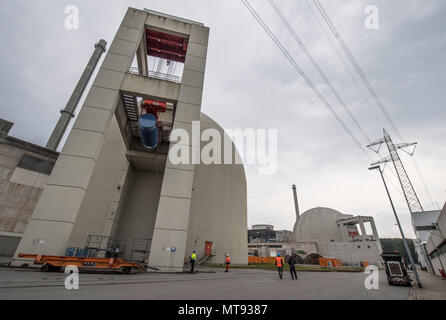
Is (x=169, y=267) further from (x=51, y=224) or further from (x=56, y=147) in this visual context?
(x=56, y=147)

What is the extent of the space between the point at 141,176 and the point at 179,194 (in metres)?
11.8

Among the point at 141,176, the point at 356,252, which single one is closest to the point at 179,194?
the point at 141,176

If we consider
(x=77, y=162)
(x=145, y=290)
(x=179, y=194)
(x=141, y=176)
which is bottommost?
(x=145, y=290)

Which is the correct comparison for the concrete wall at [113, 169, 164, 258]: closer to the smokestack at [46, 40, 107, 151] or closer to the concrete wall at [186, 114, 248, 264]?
the concrete wall at [186, 114, 248, 264]

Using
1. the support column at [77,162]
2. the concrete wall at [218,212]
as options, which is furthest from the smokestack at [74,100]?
the support column at [77,162]

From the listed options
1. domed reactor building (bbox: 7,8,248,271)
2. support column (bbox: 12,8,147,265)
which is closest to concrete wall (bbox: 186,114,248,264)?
domed reactor building (bbox: 7,8,248,271)

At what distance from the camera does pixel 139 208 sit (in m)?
20.4

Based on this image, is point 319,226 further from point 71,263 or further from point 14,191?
point 14,191

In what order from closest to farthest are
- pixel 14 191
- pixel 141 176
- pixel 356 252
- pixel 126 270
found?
pixel 126 270, pixel 14 191, pixel 141 176, pixel 356 252

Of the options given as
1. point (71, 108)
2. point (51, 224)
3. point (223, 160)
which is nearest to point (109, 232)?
point (51, 224)

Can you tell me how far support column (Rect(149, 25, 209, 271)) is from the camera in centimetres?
1078

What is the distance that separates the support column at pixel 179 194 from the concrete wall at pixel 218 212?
9.80 meters

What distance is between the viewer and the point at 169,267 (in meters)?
10.6
